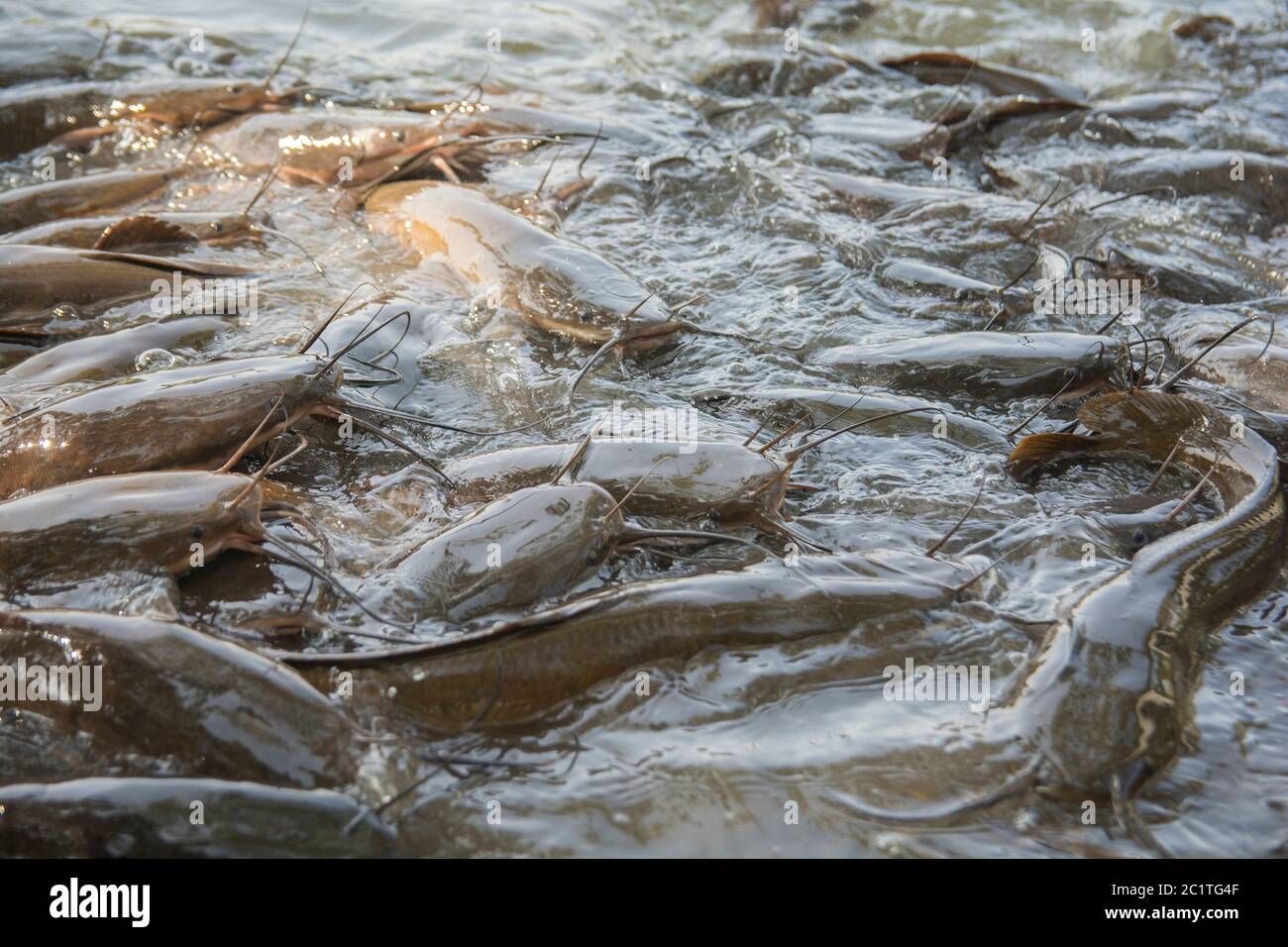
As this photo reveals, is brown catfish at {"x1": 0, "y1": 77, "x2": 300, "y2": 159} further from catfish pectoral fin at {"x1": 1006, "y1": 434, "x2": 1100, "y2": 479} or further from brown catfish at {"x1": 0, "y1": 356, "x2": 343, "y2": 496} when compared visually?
catfish pectoral fin at {"x1": 1006, "y1": 434, "x2": 1100, "y2": 479}

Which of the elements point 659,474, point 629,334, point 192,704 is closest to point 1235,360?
point 629,334

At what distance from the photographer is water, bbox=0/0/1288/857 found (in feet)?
7.32

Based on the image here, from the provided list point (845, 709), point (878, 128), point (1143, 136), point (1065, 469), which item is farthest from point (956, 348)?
point (1143, 136)

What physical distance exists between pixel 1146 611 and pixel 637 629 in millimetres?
1211

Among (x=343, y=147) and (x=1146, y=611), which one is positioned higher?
(x=343, y=147)

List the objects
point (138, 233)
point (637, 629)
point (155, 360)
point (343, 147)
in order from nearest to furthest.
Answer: point (637, 629)
point (155, 360)
point (138, 233)
point (343, 147)

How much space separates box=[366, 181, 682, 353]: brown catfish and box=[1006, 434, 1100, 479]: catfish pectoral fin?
127 cm

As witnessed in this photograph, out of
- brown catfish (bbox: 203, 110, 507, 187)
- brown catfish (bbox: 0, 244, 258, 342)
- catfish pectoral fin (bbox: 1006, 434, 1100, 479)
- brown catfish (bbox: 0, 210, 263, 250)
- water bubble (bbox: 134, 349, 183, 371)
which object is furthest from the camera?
brown catfish (bbox: 203, 110, 507, 187)

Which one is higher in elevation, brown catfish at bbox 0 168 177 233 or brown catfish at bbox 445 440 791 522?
brown catfish at bbox 0 168 177 233

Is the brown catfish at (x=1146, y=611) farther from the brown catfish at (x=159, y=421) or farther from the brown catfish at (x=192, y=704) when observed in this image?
the brown catfish at (x=159, y=421)

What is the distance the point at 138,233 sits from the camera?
432cm

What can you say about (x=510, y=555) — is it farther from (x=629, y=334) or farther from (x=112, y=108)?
(x=112, y=108)

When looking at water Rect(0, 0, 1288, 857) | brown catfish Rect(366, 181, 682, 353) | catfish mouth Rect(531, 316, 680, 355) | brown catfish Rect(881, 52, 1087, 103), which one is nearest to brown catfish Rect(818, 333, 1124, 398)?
water Rect(0, 0, 1288, 857)
